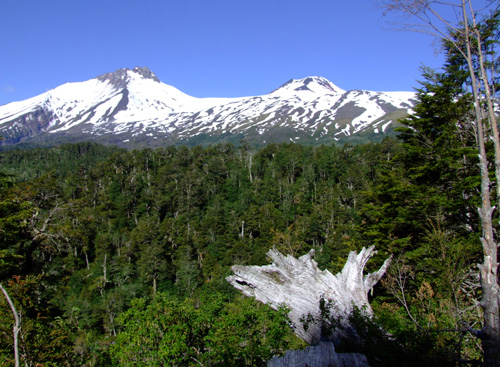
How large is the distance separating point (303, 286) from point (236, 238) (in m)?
52.8

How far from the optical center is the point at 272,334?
19.6 ft

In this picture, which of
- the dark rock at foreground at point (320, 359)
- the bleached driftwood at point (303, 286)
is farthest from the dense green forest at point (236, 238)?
the dark rock at foreground at point (320, 359)

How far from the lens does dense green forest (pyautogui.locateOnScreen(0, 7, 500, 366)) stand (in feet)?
20.6

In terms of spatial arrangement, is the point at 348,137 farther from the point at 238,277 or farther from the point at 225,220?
the point at 238,277

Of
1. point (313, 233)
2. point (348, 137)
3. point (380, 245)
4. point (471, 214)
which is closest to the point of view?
point (471, 214)

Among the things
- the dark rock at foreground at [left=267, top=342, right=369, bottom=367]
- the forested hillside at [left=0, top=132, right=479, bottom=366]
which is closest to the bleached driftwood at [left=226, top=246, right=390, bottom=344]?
the forested hillside at [left=0, top=132, right=479, bottom=366]

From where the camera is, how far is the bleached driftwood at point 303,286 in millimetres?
7688

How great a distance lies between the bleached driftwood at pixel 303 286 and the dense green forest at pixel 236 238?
0.69 m

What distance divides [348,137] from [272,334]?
196919mm

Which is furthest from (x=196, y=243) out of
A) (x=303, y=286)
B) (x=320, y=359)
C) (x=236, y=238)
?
(x=320, y=359)

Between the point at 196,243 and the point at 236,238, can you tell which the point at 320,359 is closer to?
the point at 196,243

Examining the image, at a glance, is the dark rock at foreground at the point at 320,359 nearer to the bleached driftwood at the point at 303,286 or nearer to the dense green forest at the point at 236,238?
the dense green forest at the point at 236,238

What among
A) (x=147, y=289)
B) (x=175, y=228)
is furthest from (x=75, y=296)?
(x=175, y=228)

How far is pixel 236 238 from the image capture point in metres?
60.4
